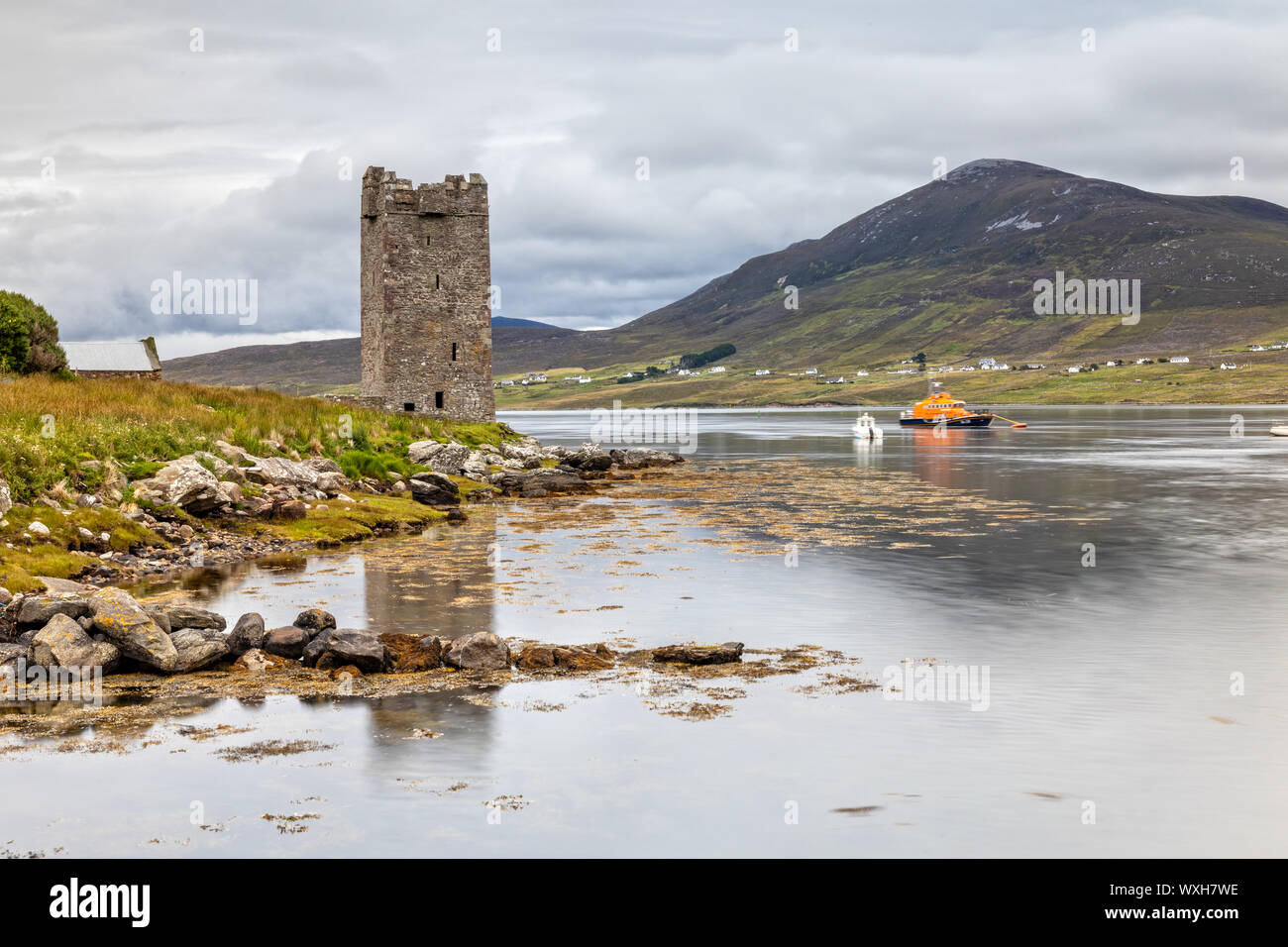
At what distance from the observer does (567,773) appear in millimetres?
10773

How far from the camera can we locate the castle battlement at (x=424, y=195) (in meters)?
55.0

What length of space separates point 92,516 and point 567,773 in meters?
16.1

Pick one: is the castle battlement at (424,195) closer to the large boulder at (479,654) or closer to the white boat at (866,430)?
the white boat at (866,430)

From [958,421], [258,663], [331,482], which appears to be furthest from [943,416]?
[258,663]

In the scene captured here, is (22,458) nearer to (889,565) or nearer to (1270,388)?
(889,565)

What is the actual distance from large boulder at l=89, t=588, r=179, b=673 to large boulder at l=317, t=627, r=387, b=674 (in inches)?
75.7

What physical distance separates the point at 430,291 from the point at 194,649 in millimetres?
43213

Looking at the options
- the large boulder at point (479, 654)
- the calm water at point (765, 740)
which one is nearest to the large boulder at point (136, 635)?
the calm water at point (765, 740)

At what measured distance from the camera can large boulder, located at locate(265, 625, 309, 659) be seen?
49.1 feet

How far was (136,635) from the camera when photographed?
14141mm

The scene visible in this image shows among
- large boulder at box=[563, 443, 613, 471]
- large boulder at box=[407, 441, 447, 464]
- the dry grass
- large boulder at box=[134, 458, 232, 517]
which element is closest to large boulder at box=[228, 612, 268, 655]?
the dry grass

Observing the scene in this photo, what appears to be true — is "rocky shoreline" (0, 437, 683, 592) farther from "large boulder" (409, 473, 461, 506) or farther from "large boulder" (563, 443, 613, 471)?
"large boulder" (563, 443, 613, 471)

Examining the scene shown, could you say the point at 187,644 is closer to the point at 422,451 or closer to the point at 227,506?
the point at 227,506
